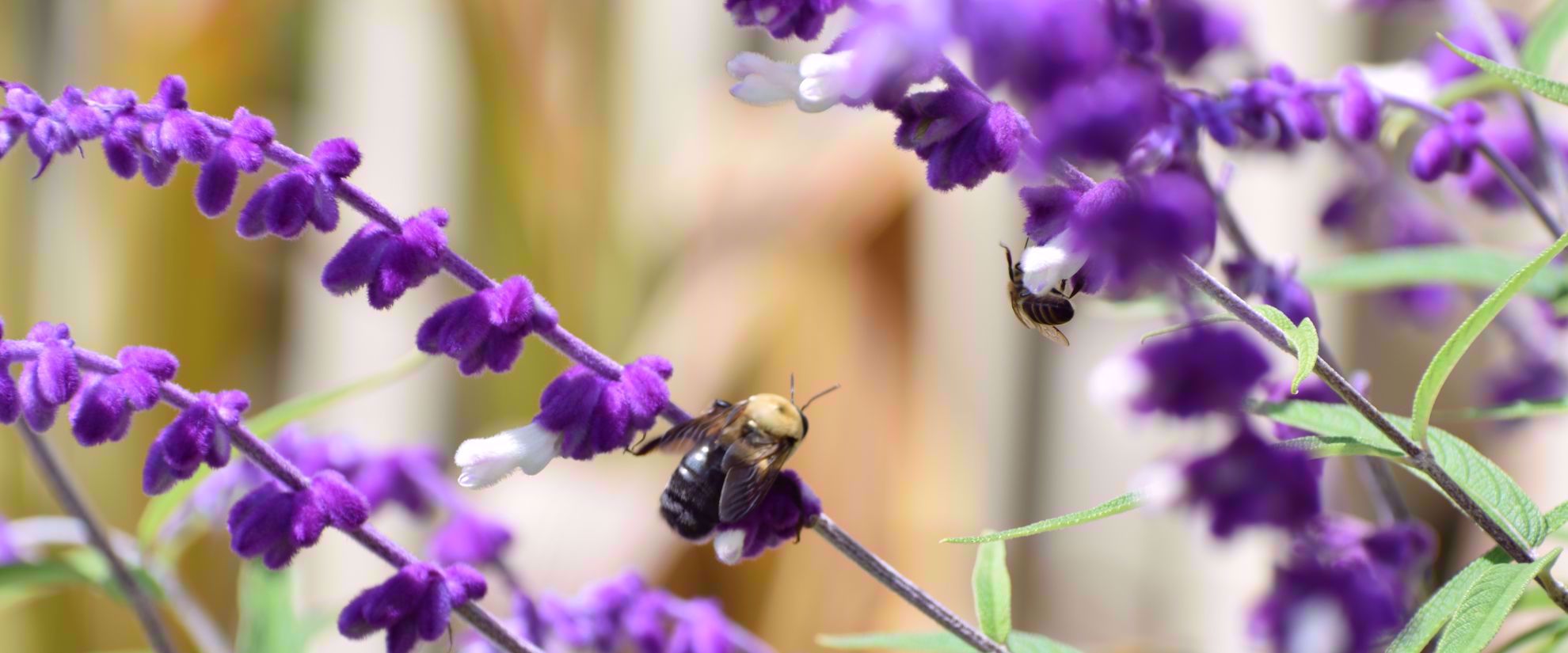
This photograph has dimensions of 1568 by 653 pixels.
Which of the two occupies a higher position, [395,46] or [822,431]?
[395,46]

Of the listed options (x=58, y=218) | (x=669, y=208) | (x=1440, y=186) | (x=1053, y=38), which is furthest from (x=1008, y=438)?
(x=1053, y=38)

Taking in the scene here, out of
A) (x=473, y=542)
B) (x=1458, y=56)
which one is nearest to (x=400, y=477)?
(x=473, y=542)

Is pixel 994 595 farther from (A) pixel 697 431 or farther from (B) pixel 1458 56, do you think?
(B) pixel 1458 56

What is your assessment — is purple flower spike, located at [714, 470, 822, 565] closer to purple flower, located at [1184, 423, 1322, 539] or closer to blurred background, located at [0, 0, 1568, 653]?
purple flower, located at [1184, 423, 1322, 539]

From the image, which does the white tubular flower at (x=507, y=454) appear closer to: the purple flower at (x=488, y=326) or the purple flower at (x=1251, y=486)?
the purple flower at (x=488, y=326)

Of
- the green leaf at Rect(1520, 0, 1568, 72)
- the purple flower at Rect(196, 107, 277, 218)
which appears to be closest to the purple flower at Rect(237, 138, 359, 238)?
the purple flower at Rect(196, 107, 277, 218)

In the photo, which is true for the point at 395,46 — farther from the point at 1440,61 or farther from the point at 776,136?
the point at 1440,61
